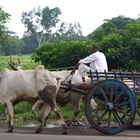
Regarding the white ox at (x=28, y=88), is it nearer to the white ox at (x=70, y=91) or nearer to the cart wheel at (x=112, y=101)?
the white ox at (x=70, y=91)

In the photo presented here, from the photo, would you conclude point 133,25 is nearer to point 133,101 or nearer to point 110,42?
point 110,42

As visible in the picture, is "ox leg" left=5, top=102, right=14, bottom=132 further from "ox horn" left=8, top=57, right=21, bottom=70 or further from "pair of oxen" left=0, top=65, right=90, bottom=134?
"ox horn" left=8, top=57, right=21, bottom=70

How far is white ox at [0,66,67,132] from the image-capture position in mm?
10266

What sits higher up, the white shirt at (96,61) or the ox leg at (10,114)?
the white shirt at (96,61)

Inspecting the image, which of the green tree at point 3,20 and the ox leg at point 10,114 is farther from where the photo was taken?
the green tree at point 3,20

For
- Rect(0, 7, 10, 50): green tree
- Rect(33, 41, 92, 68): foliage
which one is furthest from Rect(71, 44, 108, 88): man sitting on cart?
Rect(0, 7, 10, 50): green tree

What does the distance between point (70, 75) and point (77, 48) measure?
19.1ft

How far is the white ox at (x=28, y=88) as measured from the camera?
10266 mm

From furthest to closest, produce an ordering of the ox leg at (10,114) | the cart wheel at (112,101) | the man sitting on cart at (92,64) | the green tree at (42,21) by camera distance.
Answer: the green tree at (42,21) < the man sitting on cart at (92,64) < the ox leg at (10,114) < the cart wheel at (112,101)

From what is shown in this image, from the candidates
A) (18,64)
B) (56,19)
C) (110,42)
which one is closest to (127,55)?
(110,42)

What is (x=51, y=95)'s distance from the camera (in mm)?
10273

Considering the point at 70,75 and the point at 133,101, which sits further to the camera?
the point at 70,75

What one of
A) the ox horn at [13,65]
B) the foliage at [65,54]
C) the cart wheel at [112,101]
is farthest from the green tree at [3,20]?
the cart wheel at [112,101]

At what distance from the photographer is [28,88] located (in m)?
10.4
